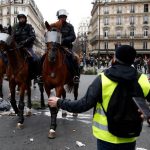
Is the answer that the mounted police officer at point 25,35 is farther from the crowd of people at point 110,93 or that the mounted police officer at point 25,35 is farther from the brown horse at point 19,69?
the crowd of people at point 110,93

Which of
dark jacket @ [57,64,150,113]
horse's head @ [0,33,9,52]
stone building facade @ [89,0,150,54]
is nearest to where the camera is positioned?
dark jacket @ [57,64,150,113]

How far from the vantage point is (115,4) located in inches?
4018

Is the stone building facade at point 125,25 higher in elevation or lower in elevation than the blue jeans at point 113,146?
higher

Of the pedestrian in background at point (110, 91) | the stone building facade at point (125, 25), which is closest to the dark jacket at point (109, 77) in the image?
the pedestrian in background at point (110, 91)

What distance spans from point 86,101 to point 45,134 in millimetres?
4259

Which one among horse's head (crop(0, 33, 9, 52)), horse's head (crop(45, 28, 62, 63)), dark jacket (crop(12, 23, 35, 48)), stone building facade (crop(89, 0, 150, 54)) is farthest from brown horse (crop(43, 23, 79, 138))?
stone building facade (crop(89, 0, 150, 54))

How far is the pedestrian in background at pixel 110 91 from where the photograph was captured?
382 centimetres

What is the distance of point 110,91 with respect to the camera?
150 inches

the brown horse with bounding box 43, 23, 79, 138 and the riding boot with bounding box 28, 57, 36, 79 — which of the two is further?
the riding boot with bounding box 28, 57, 36, 79

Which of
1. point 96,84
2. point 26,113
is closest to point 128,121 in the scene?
point 96,84

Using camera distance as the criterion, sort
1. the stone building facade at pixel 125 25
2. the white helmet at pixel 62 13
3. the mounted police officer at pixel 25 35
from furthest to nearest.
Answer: the stone building facade at pixel 125 25
the mounted police officer at pixel 25 35
the white helmet at pixel 62 13

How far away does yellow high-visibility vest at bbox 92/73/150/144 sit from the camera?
382 cm

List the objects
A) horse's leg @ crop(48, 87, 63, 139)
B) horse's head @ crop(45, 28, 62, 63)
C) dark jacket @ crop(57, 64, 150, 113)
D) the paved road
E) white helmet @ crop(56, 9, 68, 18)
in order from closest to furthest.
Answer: dark jacket @ crop(57, 64, 150, 113) < the paved road < horse's leg @ crop(48, 87, 63, 139) < horse's head @ crop(45, 28, 62, 63) < white helmet @ crop(56, 9, 68, 18)

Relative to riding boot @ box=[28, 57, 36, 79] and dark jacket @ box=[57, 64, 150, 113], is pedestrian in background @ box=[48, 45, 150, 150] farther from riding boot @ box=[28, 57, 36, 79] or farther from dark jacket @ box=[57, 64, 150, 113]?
riding boot @ box=[28, 57, 36, 79]
